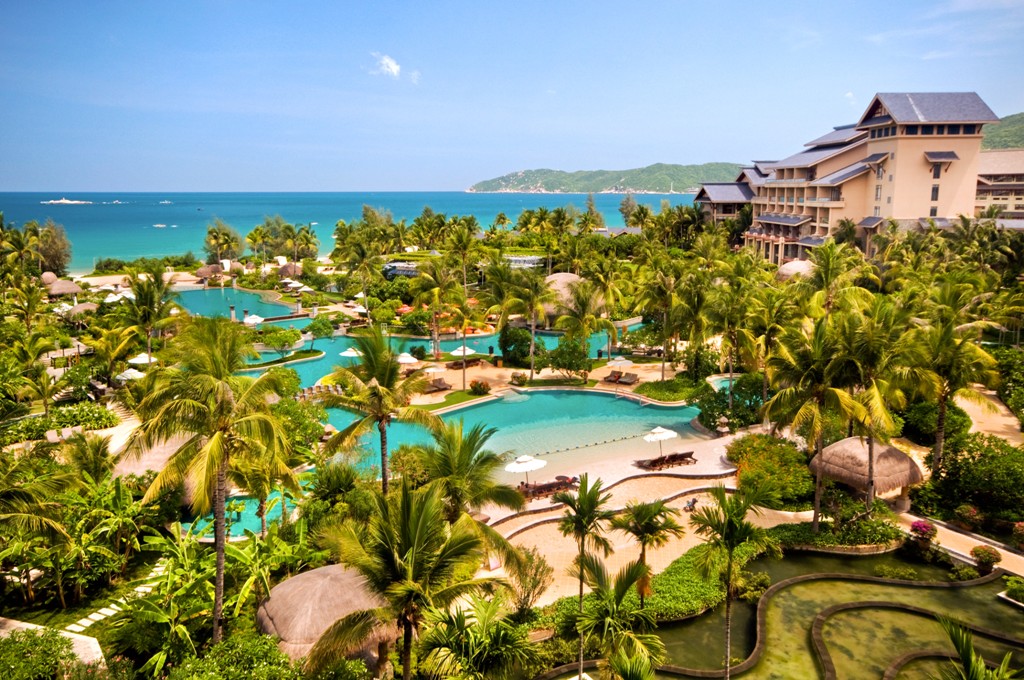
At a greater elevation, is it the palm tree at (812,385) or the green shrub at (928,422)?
the palm tree at (812,385)

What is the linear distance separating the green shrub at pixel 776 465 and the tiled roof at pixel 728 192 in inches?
2509

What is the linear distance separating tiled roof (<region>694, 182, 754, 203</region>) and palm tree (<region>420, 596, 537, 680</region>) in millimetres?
77371

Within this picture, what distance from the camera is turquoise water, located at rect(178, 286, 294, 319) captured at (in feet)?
184

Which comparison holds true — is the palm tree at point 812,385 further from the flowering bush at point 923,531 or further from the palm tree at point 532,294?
the palm tree at point 532,294

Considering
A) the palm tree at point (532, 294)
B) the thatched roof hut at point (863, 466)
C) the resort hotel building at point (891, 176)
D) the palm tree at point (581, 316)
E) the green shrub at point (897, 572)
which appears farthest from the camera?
the resort hotel building at point (891, 176)

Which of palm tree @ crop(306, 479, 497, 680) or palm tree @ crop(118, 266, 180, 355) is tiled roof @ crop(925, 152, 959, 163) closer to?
palm tree @ crop(118, 266, 180, 355)

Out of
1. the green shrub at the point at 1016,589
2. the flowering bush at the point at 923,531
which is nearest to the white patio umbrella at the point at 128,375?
the flowering bush at the point at 923,531

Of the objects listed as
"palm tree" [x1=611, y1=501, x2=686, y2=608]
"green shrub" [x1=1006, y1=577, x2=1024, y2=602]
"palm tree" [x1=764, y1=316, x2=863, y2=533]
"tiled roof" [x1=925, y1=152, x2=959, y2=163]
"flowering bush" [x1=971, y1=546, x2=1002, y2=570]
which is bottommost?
"green shrub" [x1=1006, y1=577, x2=1024, y2=602]

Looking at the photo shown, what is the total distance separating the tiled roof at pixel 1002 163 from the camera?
228ft

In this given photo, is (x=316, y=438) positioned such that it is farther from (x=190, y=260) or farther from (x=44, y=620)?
(x=190, y=260)

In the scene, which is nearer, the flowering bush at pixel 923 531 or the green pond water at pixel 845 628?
the green pond water at pixel 845 628

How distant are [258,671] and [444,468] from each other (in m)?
5.45

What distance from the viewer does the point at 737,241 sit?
80312 mm

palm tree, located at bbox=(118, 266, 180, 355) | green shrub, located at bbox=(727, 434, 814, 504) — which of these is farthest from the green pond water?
palm tree, located at bbox=(118, 266, 180, 355)
